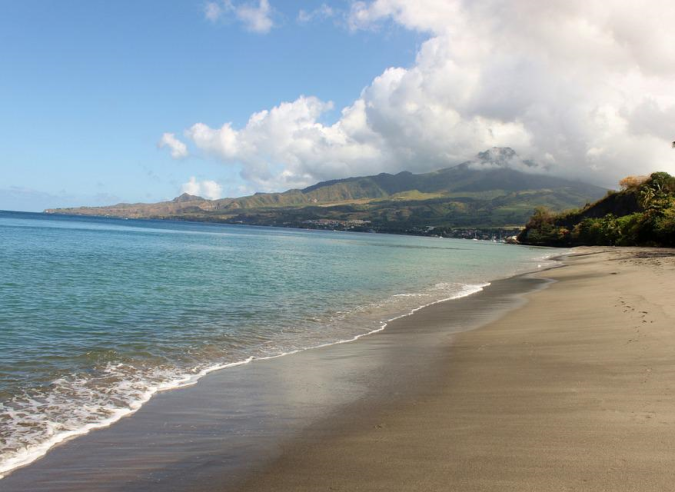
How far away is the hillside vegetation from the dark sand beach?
270ft

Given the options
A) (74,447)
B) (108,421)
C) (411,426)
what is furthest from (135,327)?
(411,426)

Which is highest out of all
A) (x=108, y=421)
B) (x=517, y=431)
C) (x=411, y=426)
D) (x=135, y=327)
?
(x=517, y=431)

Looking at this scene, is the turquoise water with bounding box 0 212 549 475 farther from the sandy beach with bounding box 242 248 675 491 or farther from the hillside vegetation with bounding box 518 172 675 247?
the hillside vegetation with bounding box 518 172 675 247

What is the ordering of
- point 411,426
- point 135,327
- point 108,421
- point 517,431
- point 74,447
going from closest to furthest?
point 517,431, point 74,447, point 411,426, point 108,421, point 135,327

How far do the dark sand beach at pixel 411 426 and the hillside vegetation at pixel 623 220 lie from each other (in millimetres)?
82164

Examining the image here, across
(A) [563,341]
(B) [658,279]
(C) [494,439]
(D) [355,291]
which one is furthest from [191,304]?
(B) [658,279]

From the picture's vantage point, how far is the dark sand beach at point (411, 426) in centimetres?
564

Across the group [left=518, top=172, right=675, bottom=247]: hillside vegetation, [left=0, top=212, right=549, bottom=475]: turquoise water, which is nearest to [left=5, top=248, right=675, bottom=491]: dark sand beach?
[left=0, top=212, right=549, bottom=475]: turquoise water

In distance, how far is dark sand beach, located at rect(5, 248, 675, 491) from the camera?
5.64m

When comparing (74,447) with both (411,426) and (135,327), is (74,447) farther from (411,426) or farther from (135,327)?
(135,327)

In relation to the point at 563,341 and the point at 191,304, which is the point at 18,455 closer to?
the point at 563,341

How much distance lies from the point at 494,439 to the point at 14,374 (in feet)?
32.5

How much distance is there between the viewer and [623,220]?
10731 centimetres

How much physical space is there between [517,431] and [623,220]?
117 metres
